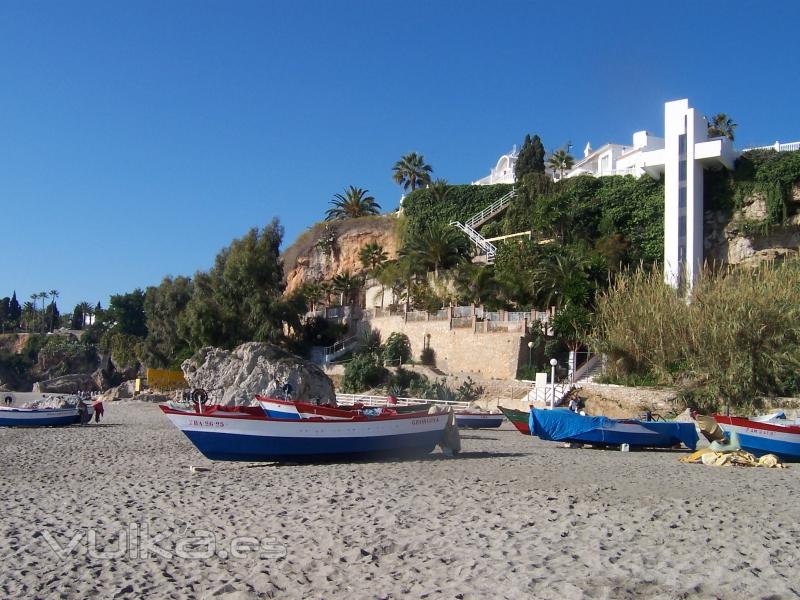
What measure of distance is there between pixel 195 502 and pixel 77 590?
4044 millimetres

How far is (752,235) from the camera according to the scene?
35.4m

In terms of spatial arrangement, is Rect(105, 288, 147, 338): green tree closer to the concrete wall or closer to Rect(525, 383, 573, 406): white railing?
the concrete wall

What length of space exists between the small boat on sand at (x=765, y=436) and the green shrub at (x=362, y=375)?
2164 cm

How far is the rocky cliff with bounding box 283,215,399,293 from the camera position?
50750 mm

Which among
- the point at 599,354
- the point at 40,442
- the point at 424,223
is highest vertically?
the point at 424,223

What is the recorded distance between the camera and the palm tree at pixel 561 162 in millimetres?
48562

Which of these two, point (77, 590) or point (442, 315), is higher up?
A: point (442, 315)

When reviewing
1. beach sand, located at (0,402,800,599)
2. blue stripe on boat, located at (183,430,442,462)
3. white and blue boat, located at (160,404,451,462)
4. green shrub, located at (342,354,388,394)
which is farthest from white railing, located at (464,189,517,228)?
beach sand, located at (0,402,800,599)

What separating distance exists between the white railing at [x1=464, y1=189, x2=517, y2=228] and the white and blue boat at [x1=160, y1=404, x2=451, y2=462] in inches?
1302

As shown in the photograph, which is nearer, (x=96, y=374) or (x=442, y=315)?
(x=442, y=315)

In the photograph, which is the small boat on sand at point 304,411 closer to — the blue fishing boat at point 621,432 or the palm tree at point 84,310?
the blue fishing boat at point 621,432

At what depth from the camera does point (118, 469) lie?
14008mm

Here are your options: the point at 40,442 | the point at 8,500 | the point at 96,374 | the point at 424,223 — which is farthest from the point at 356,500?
the point at 96,374

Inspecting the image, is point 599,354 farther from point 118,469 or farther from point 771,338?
point 118,469
